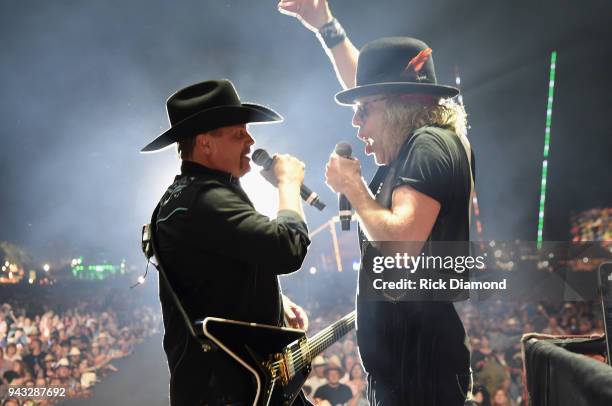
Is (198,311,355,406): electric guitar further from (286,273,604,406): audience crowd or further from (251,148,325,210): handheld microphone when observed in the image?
(286,273,604,406): audience crowd

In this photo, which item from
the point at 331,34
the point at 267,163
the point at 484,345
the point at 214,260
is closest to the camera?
the point at 214,260

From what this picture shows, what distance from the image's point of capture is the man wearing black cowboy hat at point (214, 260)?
1504mm

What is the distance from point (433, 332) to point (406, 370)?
15cm

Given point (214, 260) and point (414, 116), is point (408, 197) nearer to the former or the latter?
point (414, 116)

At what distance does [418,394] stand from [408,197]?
0.65 m

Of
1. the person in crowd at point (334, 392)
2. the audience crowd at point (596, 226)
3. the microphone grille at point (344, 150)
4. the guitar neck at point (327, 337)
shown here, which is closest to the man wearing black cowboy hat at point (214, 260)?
the guitar neck at point (327, 337)

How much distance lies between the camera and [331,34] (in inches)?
100

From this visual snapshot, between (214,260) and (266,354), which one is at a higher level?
(214,260)

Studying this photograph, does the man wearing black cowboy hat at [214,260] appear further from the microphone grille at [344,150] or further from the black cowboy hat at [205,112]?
the microphone grille at [344,150]

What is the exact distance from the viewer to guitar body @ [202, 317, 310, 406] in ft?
4.92

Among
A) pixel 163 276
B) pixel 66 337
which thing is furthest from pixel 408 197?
pixel 66 337

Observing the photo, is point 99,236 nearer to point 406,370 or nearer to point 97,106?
point 97,106

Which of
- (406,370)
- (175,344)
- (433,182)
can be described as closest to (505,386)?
(406,370)

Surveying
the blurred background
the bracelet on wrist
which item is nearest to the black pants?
the bracelet on wrist
